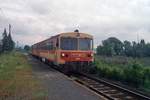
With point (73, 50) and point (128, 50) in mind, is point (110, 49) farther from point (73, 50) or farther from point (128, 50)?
point (73, 50)

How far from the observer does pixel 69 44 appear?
24.3 meters

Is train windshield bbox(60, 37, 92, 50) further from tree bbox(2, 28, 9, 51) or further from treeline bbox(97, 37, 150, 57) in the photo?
tree bbox(2, 28, 9, 51)

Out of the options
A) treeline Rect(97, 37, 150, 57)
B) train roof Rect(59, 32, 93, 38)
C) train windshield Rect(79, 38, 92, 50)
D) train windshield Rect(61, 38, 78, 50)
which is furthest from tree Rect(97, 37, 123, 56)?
train windshield Rect(61, 38, 78, 50)

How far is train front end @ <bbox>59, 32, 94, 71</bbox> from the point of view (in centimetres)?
2392

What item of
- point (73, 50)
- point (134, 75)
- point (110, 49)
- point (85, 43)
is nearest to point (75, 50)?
point (73, 50)

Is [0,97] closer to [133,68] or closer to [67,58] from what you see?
[133,68]

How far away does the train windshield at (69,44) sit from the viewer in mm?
24017

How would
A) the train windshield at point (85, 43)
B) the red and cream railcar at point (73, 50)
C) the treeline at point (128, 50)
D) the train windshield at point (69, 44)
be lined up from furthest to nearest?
1. the treeline at point (128, 50)
2. the train windshield at point (85, 43)
3. the train windshield at point (69, 44)
4. the red and cream railcar at point (73, 50)

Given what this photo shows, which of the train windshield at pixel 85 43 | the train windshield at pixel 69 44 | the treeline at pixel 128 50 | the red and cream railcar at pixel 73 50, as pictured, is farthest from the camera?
the treeline at pixel 128 50

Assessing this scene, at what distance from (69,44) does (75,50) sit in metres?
0.65

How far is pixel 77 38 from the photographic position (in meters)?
24.3

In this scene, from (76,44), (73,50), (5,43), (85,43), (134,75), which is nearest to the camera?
(134,75)

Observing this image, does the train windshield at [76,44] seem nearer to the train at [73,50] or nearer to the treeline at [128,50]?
the train at [73,50]

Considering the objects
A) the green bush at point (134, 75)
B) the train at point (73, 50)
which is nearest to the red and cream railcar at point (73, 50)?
the train at point (73, 50)
